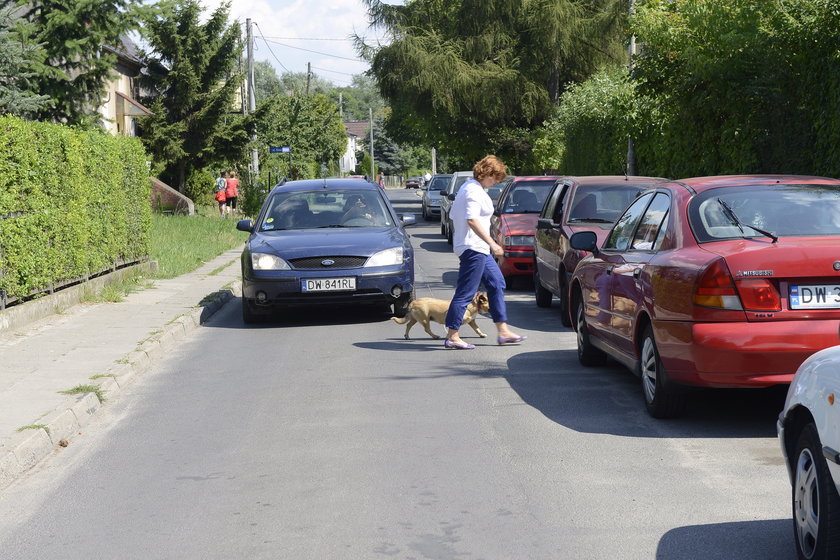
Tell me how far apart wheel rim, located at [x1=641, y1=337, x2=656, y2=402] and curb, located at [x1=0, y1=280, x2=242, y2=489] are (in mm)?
3888

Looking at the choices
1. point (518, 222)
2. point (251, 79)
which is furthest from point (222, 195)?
point (518, 222)

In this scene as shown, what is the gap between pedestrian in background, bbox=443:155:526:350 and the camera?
1038 cm

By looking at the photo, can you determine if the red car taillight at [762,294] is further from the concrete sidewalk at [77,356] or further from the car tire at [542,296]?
the car tire at [542,296]

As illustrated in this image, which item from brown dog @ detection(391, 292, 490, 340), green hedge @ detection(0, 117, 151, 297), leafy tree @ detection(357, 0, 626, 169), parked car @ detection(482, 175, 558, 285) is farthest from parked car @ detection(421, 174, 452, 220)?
brown dog @ detection(391, 292, 490, 340)

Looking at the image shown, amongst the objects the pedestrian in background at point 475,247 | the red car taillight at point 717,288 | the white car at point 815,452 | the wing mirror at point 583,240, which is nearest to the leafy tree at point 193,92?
the pedestrian in background at point 475,247

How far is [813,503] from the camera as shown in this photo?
4.21m

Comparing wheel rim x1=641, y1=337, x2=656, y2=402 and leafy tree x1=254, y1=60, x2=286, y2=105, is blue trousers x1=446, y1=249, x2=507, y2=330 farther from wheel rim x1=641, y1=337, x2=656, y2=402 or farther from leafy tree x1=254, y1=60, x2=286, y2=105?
leafy tree x1=254, y1=60, x2=286, y2=105

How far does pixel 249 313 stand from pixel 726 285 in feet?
25.8

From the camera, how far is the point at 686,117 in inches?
675

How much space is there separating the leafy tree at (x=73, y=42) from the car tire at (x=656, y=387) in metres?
14.6

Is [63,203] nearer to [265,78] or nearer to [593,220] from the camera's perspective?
[593,220]

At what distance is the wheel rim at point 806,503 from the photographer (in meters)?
4.17

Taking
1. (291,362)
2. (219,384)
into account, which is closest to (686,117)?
(291,362)

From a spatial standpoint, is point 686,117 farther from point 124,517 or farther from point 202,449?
point 124,517
